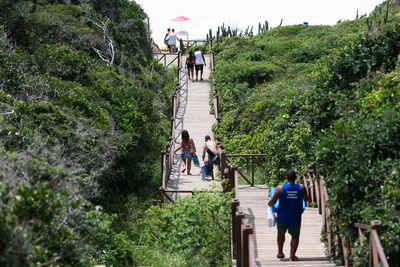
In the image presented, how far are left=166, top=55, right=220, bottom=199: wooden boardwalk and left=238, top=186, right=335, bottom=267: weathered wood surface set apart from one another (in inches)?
113

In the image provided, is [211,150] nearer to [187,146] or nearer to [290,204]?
[187,146]

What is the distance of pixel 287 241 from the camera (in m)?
8.94

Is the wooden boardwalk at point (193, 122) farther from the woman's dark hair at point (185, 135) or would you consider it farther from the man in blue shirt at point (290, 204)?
the man in blue shirt at point (290, 204)

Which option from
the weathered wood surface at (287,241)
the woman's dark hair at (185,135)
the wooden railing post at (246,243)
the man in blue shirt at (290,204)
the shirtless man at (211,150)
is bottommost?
the weathered wood surface at (287,241)

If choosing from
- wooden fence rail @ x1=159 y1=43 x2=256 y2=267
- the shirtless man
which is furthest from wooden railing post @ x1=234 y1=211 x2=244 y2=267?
the shirtless man

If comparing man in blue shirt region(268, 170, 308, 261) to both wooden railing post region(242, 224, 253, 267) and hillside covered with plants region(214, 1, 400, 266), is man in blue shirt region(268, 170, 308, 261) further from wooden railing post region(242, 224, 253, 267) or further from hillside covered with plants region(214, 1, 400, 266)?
wooden railing post region(242, 224, 253, 267)

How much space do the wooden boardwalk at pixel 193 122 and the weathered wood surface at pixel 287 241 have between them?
286 cm

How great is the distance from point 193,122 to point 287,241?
10717 millimetres

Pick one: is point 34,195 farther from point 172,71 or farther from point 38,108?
point 172,71

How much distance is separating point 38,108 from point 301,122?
6.80 metres

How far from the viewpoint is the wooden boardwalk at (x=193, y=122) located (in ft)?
47.1

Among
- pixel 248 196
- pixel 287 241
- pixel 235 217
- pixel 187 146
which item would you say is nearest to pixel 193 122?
pixel 187 146

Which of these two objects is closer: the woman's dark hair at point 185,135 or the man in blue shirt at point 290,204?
the man in blue shirt at point 290,204

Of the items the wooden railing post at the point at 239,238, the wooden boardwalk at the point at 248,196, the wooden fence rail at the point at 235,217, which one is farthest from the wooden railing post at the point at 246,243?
the wooden railing post at the point at 239,238
